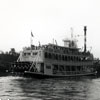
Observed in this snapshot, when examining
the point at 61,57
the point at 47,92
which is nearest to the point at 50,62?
the point at 61,57

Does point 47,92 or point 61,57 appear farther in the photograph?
point 61,57

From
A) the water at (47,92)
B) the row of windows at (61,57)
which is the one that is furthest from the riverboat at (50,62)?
the water at (47,92)

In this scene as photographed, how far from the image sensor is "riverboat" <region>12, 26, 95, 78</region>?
188 feet

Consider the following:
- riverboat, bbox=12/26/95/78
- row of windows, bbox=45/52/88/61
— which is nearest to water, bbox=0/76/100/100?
riverboat, bbox=12/26/95/78

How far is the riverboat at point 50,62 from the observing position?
5722 centimetres

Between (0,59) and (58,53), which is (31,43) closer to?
(58,53)

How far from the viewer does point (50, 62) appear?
6094 cm

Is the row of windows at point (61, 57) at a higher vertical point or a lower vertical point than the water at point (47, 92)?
higher

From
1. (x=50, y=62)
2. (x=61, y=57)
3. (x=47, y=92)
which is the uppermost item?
(x=61, y=57)

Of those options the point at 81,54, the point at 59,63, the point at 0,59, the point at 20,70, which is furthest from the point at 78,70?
the point at 0,59

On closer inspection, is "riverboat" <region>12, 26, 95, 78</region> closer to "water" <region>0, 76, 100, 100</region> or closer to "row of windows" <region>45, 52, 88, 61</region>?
"row of windows" <region>45, 52, 88, 61</region>

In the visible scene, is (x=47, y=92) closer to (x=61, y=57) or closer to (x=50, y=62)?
(x=50, y=62)

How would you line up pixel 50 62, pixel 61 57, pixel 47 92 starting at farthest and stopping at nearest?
1. pixel 61 57
2. pixel 50 62
3. pixel 47 92

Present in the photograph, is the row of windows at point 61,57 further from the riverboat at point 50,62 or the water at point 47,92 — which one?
the water at point 47,92
